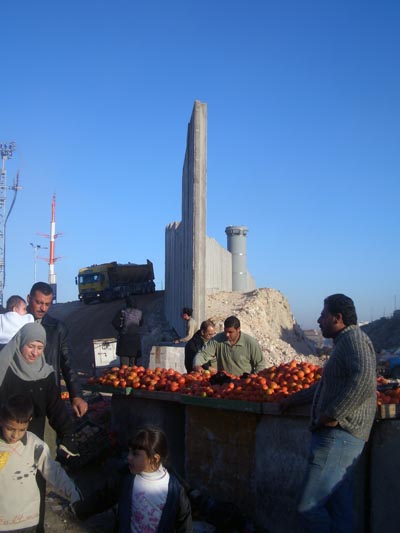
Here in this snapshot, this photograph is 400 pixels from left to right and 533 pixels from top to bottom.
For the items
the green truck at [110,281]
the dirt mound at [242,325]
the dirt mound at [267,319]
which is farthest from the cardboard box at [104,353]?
the green truck at [110,281]

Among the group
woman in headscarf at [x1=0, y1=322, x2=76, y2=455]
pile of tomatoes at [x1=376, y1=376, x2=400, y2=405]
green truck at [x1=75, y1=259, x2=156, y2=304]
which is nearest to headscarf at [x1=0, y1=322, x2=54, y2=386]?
woman in headscarf at [x1=0, y1=322, x2=76, y2=455]

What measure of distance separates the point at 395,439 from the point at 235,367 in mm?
2727

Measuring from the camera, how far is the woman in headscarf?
14.0 ft

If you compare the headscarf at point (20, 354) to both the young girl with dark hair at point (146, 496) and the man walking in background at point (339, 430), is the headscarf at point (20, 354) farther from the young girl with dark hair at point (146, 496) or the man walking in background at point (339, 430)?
the man walking in background at point (339, 430)

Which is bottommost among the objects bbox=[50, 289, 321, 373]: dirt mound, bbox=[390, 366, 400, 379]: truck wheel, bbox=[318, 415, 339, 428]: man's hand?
bbox=[390, 366, 400, 379]: truck wheel

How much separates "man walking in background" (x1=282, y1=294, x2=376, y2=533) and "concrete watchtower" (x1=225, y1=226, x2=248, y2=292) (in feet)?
73.6

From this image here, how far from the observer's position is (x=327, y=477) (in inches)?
153

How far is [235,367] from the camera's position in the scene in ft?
23.3

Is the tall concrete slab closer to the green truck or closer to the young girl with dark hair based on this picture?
the young girl with dark hair

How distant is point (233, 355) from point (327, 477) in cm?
325

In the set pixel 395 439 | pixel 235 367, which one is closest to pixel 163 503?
pixel 395 439

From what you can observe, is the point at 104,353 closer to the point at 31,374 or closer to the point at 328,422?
the point at 31,374

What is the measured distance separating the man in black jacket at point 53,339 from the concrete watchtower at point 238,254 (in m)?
21.4

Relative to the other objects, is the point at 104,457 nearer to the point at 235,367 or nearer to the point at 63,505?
the point at 63,505
